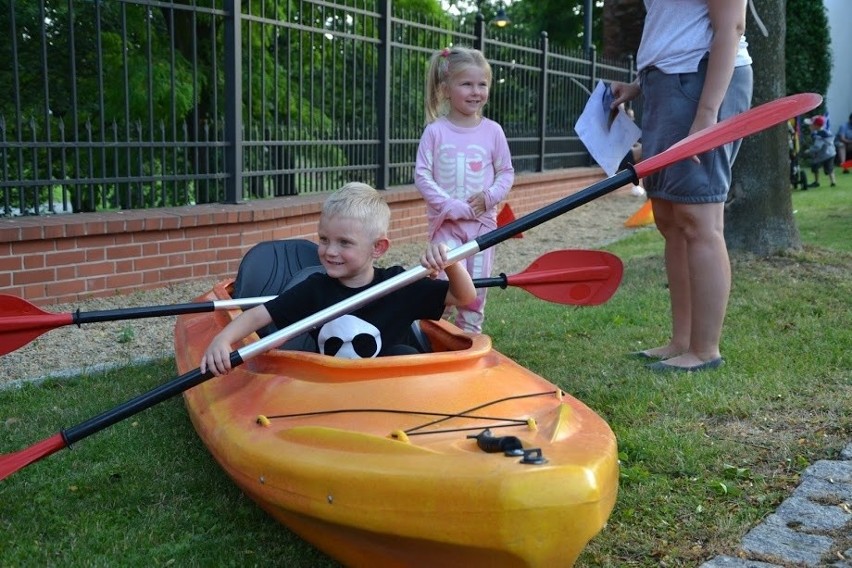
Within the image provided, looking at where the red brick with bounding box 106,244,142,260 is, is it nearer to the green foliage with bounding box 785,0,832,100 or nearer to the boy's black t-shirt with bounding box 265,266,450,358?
the boy's black t-shirt with bounding box 265,266,450,358

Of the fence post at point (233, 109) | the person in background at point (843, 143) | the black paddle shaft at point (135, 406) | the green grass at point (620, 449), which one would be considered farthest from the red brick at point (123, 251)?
the person in background at point (843, 143)

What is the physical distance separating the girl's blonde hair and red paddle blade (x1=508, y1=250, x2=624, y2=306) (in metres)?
1.09

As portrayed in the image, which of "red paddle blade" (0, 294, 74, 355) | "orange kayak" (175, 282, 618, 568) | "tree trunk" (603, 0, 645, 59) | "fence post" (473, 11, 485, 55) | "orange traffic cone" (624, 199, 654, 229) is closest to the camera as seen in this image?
"orange kayak" (175, 282, 618, 568)

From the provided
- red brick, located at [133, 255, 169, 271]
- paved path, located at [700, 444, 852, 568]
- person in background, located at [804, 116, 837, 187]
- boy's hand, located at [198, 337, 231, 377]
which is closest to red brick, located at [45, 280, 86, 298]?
red brick, located at [133, 255, 169, 271]

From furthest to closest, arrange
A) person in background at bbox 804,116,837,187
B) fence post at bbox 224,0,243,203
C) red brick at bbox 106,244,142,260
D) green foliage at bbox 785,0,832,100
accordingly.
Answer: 1. green foliage at bbox 785,0,832,100
2. person in background at bbox 804,116,837,187
3. fence post at bbox 224,0,243,203
4. red brick at bbox 106,244,142,260

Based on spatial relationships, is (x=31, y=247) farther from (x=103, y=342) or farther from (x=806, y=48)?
(x=806, y=48)

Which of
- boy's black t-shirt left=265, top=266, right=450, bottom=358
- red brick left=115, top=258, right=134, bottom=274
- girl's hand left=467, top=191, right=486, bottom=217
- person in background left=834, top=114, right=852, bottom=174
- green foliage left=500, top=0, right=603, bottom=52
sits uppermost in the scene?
green foliage left=500, top=0, right=603, bottom=52

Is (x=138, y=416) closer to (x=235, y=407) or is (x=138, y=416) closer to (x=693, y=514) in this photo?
(x=235, y=407)

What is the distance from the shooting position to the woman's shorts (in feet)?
14.8

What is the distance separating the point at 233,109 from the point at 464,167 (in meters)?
3.45

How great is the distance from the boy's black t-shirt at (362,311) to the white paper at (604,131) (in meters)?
1.78

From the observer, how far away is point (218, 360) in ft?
10.6

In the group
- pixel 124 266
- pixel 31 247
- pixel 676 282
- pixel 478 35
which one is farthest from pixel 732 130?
pixel 478 35

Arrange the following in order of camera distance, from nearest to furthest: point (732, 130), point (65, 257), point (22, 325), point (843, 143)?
point (732, 130) → point (22, 325) → point (65, 257) → point (843, 143)
